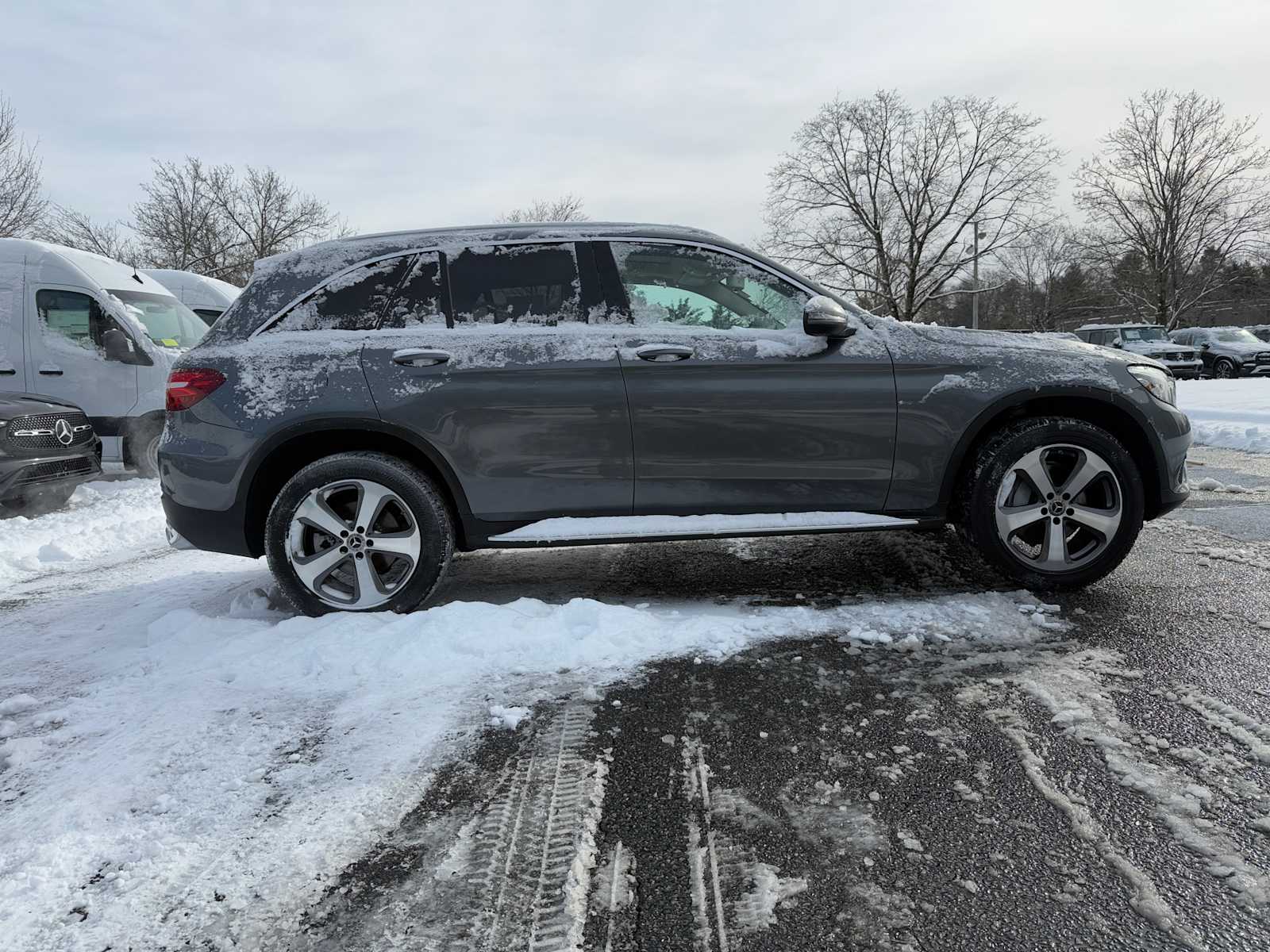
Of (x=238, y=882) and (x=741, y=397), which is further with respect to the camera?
(x=741, y=397)

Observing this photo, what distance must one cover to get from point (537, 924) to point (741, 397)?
7.65 ft

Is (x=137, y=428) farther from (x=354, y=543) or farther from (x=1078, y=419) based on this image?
(x=1078, y=419)

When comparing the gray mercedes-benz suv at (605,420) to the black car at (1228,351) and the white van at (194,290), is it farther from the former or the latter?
the black car at (1228,351)

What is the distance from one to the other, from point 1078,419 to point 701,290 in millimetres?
1896

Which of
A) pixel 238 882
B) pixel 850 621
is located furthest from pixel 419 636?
pixel 850 621

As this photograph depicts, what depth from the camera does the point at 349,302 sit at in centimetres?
351

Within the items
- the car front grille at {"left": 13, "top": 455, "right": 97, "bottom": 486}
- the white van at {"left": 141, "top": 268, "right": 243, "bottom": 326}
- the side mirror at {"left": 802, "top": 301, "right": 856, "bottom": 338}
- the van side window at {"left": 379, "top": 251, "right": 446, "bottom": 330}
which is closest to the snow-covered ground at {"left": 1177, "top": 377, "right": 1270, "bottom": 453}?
the side mirror at {"left": 802, "top": 301, "right": 856, "bottom": 338}

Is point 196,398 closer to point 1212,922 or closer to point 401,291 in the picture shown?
point 401,291

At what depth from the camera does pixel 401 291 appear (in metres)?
3.51

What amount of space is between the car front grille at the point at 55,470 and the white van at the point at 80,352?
1.57 meters

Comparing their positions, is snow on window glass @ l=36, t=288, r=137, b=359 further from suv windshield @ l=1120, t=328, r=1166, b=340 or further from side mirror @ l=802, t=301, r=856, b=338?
suv windshield @ l=1120, t=328, r=1166, b=340

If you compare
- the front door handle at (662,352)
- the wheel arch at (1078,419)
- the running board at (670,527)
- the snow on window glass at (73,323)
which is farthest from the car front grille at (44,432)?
the wheel arch at (1078,419)

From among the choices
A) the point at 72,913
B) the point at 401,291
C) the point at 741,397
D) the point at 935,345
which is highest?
the point at 401,291

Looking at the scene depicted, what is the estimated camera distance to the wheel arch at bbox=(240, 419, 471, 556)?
3379 mm
